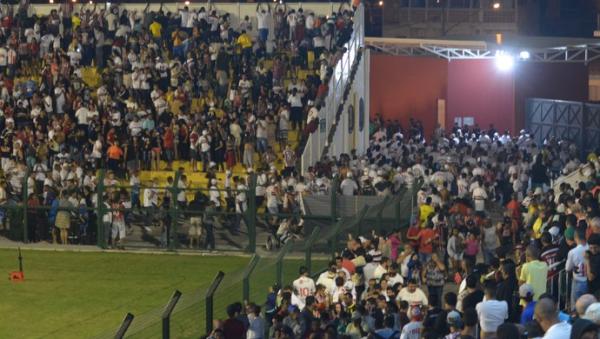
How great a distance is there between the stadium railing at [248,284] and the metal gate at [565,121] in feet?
57.0

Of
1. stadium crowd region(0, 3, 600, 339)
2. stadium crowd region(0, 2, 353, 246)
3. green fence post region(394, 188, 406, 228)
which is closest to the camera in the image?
stadium crowd region(0, 3, 600, 339)

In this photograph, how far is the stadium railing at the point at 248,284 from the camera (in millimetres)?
16484

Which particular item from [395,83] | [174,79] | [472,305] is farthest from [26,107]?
[472,305]

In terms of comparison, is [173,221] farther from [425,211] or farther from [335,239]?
[335,239]

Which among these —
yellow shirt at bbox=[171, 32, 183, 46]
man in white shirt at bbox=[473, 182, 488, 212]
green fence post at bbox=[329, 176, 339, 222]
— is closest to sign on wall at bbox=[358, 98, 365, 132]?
yellow shirt at bbox=[171, 32, 183, 46]

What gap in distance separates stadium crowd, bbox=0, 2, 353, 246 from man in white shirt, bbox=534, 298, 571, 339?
19146 mm

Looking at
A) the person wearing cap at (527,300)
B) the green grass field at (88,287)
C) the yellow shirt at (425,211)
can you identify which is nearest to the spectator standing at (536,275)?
the person wearing cap at (527,300)

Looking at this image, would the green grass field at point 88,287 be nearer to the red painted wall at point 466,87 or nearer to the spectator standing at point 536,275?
the spectator standing at point 536,275

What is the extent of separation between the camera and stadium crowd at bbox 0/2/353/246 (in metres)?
30.5

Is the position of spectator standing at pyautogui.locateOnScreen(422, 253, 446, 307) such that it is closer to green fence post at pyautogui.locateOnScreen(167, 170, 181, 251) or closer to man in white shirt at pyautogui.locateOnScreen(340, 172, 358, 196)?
man in white shirt at pyautogui.locateOnScreen(340, 172, 358, 196)

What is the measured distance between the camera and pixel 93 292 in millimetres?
24641

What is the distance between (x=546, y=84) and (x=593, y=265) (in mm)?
35127

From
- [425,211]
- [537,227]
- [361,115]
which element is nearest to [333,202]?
[425,211]

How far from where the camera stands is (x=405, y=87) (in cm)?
4959
